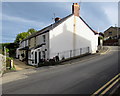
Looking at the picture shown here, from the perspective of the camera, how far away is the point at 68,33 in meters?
20.6

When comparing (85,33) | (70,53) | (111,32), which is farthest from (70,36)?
(111,32)

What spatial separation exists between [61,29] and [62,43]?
8.06ft

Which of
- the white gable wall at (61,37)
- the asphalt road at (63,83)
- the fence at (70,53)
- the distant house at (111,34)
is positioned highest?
the distant house at (111,34)

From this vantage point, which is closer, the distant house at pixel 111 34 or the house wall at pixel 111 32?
the distant house at pixel 111 34

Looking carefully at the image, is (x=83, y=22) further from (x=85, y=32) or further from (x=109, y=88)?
(x=109, y=88)

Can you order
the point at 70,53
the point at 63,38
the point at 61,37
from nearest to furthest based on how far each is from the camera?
1. the point at 61,37
2. the point at 63,38
3. the point at 70,53

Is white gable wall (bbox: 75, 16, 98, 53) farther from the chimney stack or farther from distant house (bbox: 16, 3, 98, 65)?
the chimney stack

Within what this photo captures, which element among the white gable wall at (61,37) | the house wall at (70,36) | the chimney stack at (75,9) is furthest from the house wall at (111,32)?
the white gable wall at (61,37)

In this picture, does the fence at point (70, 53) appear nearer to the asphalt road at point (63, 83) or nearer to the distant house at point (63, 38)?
the distant house at point (63, 38)

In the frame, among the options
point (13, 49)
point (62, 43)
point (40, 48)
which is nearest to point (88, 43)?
point (62, 43)

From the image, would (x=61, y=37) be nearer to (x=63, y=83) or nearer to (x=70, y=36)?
(x=70, y=36)

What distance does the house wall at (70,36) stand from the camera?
62.2 ft

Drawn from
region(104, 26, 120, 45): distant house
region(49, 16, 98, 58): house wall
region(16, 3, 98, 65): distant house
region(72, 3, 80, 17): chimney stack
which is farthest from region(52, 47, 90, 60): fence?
region(104, 26, 120, 45): distant house

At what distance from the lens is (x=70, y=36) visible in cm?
2086
